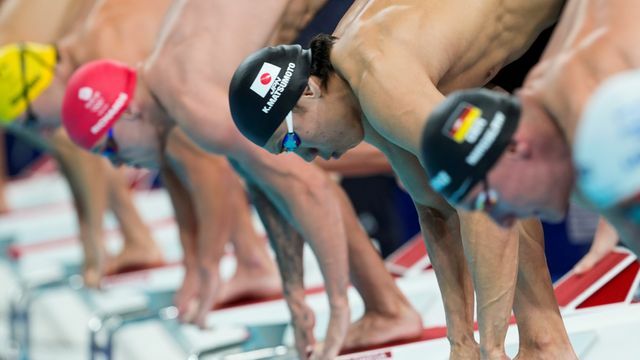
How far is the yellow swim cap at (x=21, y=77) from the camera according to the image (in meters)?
4.74

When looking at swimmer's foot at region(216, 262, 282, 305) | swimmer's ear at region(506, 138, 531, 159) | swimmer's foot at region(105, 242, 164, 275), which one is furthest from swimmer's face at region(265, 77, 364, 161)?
swimmer's foot at region(105, 242, 164, 275)

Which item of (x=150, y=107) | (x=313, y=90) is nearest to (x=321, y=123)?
(x=313, y=90)

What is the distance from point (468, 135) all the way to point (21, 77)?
9.70 feet

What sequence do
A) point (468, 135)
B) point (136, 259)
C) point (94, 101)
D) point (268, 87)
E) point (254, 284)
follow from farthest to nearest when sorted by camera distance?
point (136, 259) → point (254, 284) → point (94, 101) → point (268, 87) → point (468, 135)

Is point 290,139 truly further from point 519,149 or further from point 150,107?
point 150,107

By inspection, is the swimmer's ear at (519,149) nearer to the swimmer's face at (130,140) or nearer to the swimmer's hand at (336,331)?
the swimmer's hand at (336,331)

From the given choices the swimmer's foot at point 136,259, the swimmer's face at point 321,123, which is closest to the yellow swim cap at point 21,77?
the swimmer's foot at point 136,259

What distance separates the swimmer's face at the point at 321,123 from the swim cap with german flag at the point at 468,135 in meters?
0.80

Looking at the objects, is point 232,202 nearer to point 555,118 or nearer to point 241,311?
point 241,311

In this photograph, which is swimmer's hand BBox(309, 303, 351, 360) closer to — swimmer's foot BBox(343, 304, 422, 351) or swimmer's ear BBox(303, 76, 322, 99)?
swimmer's foot BBox(343, 304, 422, 351)

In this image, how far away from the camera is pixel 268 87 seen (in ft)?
9.70

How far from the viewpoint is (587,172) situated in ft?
6.74

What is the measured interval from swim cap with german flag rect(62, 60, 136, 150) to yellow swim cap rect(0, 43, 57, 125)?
2.29 feet

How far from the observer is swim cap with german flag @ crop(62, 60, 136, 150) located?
4.05m
